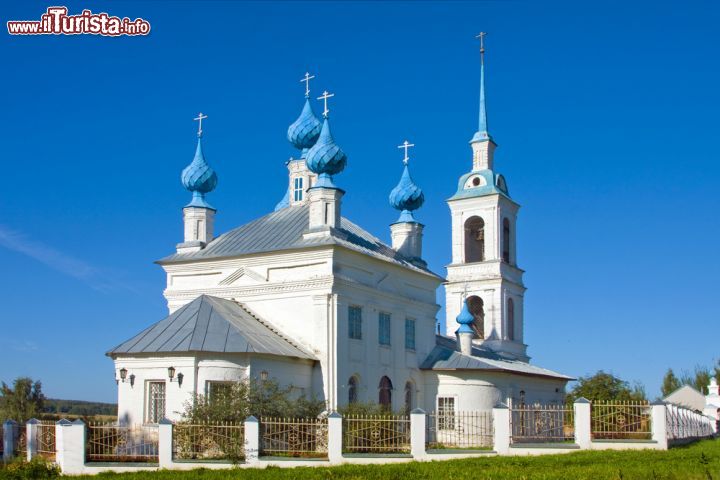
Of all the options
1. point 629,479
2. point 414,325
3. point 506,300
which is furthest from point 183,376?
point 506,300

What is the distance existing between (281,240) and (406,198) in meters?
6.52

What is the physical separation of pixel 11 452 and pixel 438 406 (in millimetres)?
13262

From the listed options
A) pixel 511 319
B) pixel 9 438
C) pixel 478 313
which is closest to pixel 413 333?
pixel 478 313

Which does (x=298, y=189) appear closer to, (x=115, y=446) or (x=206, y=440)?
(x=206, y=440)

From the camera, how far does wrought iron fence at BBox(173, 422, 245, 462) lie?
60.7 feet

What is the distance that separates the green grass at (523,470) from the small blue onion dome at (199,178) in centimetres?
1250

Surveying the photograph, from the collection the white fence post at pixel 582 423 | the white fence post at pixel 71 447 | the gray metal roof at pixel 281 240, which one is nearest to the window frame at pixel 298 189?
the gray metal roof at pixel 281 240

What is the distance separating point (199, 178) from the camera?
91.2ft

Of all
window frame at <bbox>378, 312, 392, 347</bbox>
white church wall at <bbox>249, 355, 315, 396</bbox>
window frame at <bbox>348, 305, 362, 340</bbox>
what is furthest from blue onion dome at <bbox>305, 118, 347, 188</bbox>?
white church wall at <bbox>249, 355, 315, 396</bbox>

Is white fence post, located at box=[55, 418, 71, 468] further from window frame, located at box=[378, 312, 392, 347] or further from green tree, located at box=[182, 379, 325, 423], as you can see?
window frame, located at box=[378, 312, 392, 347]

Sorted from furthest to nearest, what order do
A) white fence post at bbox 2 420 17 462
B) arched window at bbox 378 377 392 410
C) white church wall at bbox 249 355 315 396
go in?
arched window at bbox 378 377 392 410, white church wall at bbox 249 355 315 396, white fence post at bbox 2 420 17 462

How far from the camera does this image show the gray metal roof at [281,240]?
25.5 meters

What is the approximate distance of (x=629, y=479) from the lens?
14.2 m

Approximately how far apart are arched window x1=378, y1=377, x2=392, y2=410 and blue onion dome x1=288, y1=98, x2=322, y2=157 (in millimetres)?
8101
